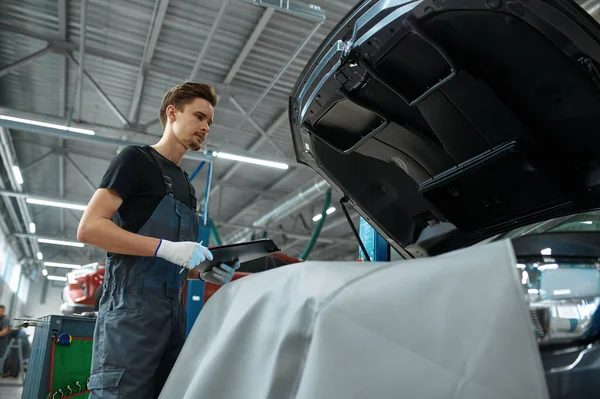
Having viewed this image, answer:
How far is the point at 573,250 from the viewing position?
4.08ft

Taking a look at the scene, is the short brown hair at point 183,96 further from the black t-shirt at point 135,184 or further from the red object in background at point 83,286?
the red object in background at point 83,286

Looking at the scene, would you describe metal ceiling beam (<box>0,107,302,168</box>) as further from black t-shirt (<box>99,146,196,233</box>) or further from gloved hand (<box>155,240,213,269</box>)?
gloved hand (<box>155,240,213,269</box>)

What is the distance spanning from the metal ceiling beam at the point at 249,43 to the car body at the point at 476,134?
3.42m

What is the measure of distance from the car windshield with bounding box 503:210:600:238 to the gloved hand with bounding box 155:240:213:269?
3.49 feet

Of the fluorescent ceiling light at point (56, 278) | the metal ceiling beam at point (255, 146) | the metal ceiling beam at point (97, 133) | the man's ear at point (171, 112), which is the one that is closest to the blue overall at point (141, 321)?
the man's ear at point (171, 112)

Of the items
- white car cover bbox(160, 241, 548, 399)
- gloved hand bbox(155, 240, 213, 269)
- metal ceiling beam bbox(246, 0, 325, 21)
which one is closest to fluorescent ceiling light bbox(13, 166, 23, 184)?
metal ceiling beam bbox(246, 0, 325, 21)

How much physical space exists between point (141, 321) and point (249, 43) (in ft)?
16.5

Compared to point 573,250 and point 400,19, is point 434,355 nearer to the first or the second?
point 573,250

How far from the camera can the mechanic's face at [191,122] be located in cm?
193

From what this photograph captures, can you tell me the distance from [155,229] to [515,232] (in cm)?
129

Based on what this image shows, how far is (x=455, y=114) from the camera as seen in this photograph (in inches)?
72.6

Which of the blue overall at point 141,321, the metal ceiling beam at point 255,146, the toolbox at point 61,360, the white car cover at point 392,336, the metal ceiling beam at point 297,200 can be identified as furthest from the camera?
the metal ceiling beam at point 297,200

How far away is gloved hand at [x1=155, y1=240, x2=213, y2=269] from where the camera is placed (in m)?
1.56

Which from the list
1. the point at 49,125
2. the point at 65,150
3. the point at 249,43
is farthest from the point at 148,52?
the point at 65,150
